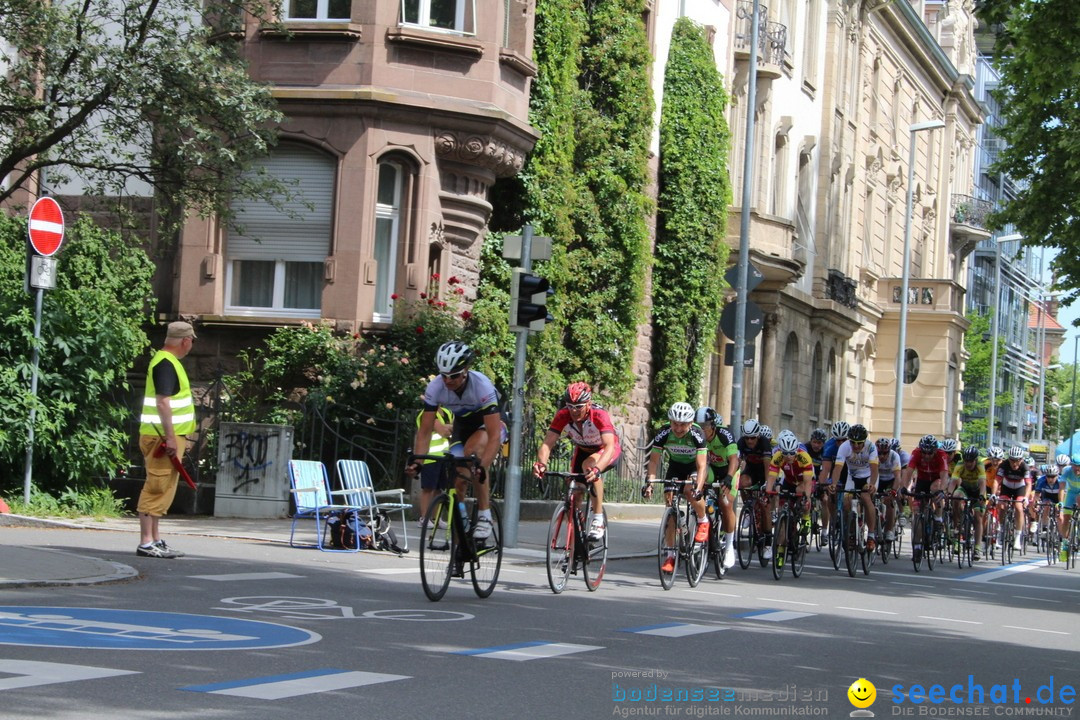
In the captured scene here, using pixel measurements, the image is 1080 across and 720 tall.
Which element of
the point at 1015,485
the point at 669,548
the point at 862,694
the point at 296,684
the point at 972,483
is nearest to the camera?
the point at 296,684

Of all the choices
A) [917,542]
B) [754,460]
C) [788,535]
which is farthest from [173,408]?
[917,542]

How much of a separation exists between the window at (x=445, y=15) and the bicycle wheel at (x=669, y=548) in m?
10.6

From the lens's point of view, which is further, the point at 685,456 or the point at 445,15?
the point at 445,15

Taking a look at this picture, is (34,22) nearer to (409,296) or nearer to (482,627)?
(409,296)

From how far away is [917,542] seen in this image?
22531 mm

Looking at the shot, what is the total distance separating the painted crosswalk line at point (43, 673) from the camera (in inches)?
290

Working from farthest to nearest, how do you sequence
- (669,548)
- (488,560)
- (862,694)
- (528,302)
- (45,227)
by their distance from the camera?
(528,302) < (45,227) < (669,548) < (488,560) < (862,694)

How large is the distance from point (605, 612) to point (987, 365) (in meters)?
59.8

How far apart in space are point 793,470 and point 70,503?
8.22 meters

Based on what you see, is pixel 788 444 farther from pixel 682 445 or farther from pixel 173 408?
pixel 173 408

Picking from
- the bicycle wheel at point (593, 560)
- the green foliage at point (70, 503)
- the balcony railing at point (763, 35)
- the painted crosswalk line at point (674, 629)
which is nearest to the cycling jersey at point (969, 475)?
the bicycle wheel at point (593, 560)

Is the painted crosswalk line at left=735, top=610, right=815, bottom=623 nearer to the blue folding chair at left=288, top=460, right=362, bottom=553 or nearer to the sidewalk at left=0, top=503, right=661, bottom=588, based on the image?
the sidewalk at left=0, top=503, right=661, bottom=588

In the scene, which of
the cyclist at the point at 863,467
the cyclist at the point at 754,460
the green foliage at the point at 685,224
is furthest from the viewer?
the green foliage at the point at 685,224

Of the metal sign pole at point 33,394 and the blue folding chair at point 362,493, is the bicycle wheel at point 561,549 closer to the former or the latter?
the blue folding chair at point 362,493
